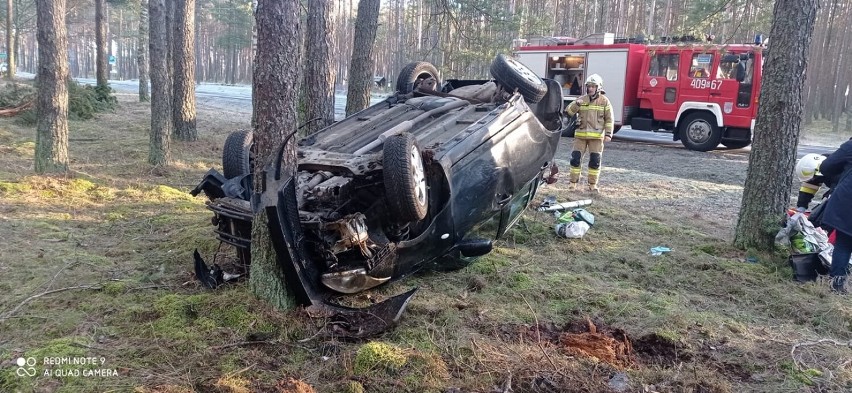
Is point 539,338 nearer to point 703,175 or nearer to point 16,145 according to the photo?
point 703,175

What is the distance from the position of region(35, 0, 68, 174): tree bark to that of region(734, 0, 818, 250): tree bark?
7.89 metres

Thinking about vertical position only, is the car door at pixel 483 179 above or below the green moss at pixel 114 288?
above

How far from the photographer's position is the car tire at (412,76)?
6.45m

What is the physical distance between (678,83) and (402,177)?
40.5 feet

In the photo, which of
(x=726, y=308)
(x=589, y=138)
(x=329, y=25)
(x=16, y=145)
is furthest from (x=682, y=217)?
(x=16, y=145)

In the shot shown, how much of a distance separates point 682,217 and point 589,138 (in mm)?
1830

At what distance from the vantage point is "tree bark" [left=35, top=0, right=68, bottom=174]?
287 inches

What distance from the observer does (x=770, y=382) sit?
3.30 metres

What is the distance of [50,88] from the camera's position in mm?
7309

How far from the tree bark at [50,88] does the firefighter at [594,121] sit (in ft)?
22.3

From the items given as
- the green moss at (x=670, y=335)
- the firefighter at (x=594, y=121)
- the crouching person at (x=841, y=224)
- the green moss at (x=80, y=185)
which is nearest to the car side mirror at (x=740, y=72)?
the firefighter at (x=594, y=121)

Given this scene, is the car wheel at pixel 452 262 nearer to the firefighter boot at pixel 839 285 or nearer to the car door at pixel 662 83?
the firefighter boot at pixel 839 285

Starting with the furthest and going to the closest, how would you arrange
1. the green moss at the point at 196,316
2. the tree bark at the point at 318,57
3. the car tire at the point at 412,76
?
the tree bark at the point at 318,57
the car tire at the point at 412,76
the green moss at the point at 196,316

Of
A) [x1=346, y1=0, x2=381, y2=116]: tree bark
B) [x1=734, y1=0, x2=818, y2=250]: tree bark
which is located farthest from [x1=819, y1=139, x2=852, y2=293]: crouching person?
[x1=346, y1=0, x2=381, y2=116]: tree bark
